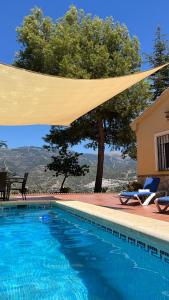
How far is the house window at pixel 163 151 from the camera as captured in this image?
37.7 feet

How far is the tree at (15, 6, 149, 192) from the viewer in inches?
697

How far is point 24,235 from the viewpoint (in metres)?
6.80

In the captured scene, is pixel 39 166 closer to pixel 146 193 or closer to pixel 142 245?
pixel 146 193

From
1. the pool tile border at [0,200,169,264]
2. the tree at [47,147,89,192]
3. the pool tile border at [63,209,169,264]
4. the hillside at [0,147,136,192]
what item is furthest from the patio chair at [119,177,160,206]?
the hillside at [0,147,136,192]

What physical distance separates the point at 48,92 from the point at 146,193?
3.71 m

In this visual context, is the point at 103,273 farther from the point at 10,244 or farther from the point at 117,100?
the point at 117,100

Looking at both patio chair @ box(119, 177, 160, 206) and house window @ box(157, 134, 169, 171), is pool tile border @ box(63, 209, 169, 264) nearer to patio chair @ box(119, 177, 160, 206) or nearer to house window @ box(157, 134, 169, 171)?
patio chair @ box(119, 177, 160, 206)

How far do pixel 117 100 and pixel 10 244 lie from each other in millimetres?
12532

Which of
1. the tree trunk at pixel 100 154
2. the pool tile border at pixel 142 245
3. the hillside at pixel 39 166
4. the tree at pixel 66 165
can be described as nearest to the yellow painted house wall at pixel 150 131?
the tree trunk at pixel 100 154

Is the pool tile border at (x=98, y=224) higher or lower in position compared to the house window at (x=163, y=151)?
lower

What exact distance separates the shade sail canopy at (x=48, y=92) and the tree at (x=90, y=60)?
791 centimetres

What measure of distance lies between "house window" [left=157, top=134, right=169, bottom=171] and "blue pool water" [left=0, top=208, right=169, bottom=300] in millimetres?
5140

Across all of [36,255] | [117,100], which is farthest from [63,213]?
[117,100]

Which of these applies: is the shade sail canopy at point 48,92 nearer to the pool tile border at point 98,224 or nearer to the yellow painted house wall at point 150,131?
the pool tile border at point 98,224
